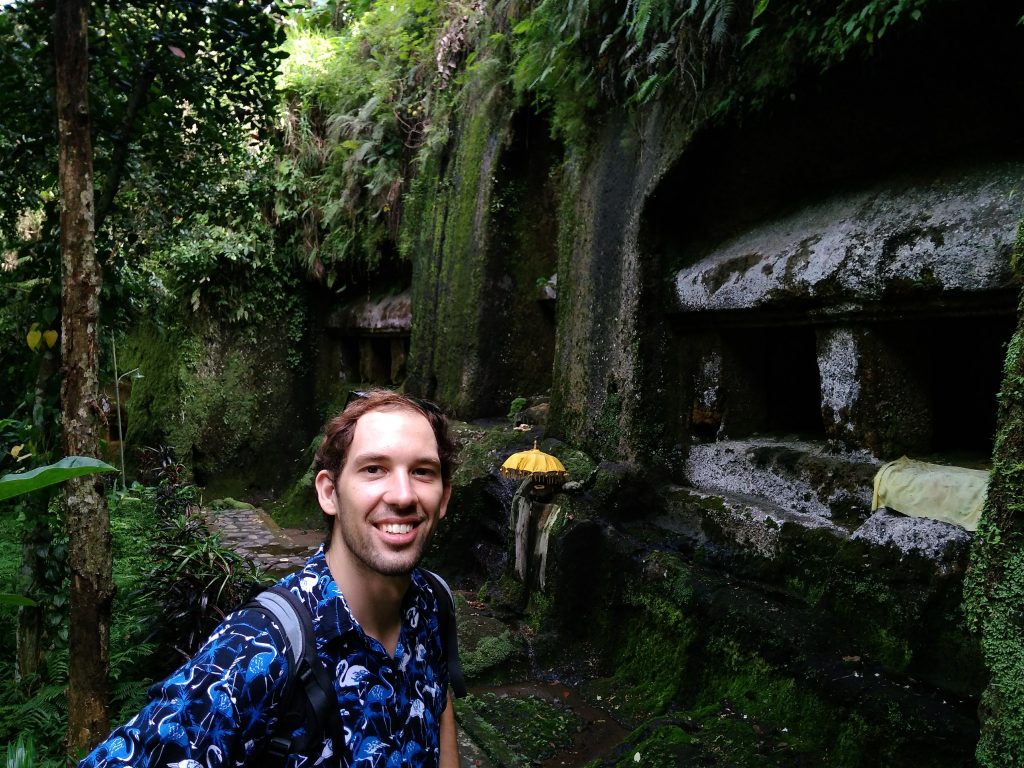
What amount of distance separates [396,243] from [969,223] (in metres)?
7.43

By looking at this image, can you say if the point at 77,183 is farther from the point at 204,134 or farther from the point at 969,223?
the point at 969,223

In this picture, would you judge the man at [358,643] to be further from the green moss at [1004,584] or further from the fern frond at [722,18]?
the fern frond at [722,18]

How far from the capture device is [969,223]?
3430 mm

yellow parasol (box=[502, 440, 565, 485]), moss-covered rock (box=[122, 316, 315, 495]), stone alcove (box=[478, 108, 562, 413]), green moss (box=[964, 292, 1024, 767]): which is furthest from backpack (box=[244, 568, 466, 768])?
moss-covered rock (box=[122, 316, 315, 495])

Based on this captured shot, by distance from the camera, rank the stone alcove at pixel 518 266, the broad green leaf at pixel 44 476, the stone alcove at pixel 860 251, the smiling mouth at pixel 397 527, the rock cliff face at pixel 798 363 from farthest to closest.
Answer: the stone alcove at pixel 518 266, the stone alcove at pixel 860 251, the rock cliff face at pixel 798 363, the smiling mouth at pixel 397 527, the broad green leaf at pixel 44 476

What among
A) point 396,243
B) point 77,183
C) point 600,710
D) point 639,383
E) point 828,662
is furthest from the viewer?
point 396,243

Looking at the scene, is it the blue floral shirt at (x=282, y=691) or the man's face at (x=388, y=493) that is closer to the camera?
the blue floral shirt at (x=282, y=691)

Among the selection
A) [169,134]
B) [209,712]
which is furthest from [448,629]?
[169,134]

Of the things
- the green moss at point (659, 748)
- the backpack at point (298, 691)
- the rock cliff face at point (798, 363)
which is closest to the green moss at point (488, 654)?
the rock cliff face at point (798, 363)

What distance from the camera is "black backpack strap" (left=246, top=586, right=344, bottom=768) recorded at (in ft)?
4.13

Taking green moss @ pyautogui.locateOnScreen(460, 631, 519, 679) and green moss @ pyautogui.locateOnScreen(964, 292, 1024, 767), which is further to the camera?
green moss @ pyautogui.locateOnScreen(460, 631, 519, 679)

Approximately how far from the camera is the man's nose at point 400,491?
153 centimetres

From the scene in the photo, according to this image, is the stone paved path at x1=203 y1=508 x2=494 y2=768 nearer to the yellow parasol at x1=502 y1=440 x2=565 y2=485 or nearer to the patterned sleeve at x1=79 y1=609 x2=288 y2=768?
the yellow parasol at x1=502 y1=440 x2=565 y2=485

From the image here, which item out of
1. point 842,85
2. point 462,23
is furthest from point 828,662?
point 462,23
